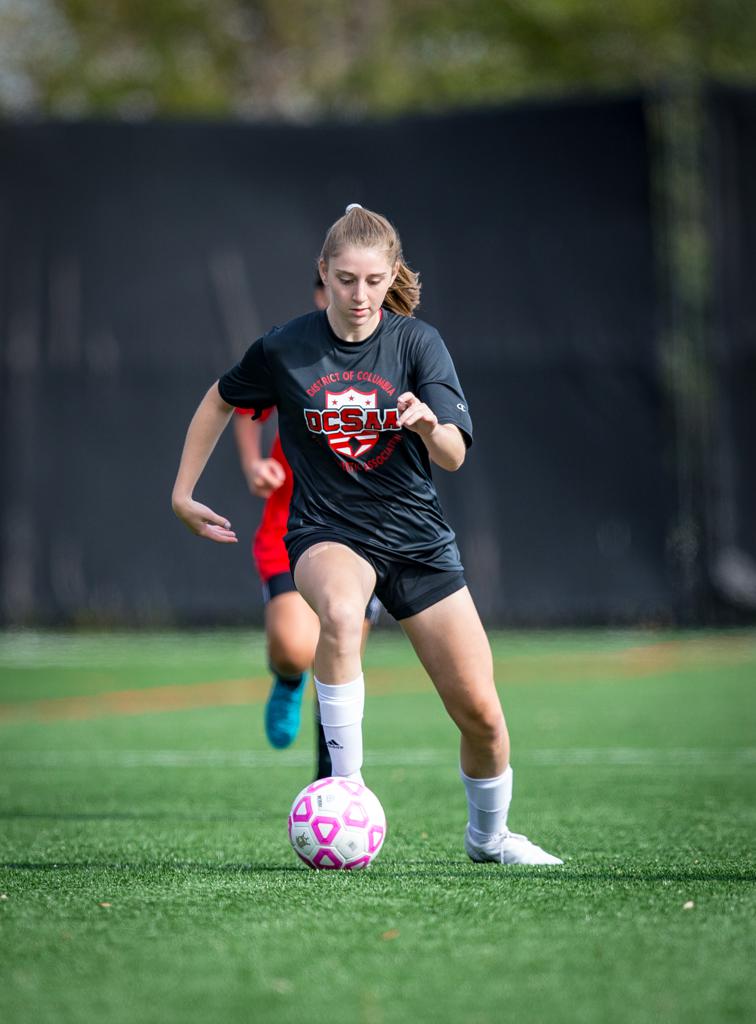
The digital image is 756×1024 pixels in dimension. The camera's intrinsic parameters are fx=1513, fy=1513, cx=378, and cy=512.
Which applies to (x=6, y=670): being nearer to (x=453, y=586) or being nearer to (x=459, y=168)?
(x=459, y=168)

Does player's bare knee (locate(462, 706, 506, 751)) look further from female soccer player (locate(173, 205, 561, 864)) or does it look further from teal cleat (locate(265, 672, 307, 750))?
teal cleat (locate(265, 672, 307, 750))

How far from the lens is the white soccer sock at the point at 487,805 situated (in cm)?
400

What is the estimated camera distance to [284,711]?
18.0 feet

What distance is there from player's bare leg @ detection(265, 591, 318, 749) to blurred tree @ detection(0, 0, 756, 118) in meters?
17.2

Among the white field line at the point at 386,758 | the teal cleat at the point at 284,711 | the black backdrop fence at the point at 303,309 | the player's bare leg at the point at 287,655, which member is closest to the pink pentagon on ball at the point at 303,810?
the player's bare leg at the point at 287,655

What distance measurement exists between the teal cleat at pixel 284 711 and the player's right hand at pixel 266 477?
744 millimetres

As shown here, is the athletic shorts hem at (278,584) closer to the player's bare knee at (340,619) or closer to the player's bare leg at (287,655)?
the player's bare leg at (287,655)

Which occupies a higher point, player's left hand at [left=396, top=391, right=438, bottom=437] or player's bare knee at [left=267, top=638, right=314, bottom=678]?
player's left hand at [left=396, top=391, right=438, bottom=437]

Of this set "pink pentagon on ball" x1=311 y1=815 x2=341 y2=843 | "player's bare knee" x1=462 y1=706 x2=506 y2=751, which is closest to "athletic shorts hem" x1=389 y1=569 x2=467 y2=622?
"player's bare knee" x1=462 y1=706 x2=506 y2=751

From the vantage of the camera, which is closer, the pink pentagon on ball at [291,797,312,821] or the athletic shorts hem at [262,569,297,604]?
the pink pentagon on ball at [291,797,312,821]

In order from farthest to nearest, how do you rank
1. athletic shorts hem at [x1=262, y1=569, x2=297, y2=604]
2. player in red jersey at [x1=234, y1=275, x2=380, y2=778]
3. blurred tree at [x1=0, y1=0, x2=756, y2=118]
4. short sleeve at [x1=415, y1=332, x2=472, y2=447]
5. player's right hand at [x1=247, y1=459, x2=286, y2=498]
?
blurred tree at [x1=0, y1=0, x2=756, y2=118]
athletic shorts hem at [x1=262, y1=569, x2=297, y2=604]
player in red jersey at [x1=234, y1=275, x2=380, y2=778]
player's right hand at [x1=247, y1=459, x2=286, y2=498]
short sleeve at [x1=415, y1=332, x2=472, y2=447]

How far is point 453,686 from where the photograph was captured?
→ 12.5ft

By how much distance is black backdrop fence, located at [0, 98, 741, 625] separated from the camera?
12688 mm

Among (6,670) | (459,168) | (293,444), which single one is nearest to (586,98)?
(459,168)
